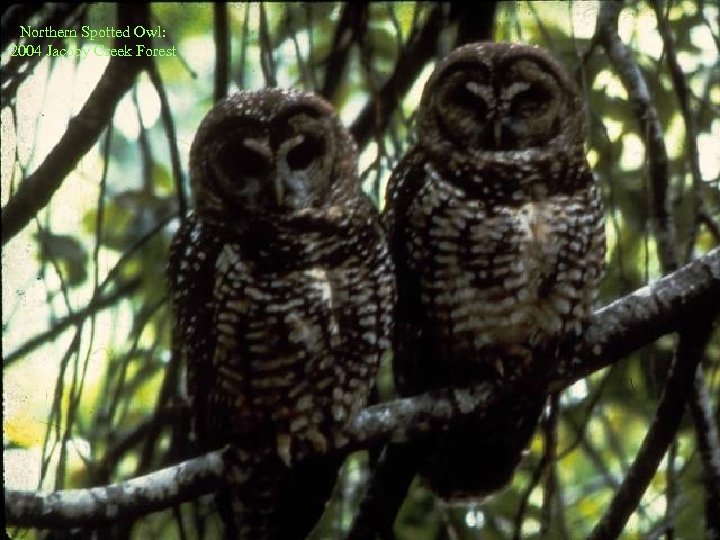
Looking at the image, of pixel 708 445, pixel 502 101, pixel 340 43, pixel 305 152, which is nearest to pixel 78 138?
pixel 305 152

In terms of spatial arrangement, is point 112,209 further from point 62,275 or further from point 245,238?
point 245,238

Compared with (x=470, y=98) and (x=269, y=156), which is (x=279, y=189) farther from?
(x=470, y=98)

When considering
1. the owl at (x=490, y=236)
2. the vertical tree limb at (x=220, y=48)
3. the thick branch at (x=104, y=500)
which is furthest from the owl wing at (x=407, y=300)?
the thick branch at (x=104, y=500)

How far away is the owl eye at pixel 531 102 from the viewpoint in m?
1.83

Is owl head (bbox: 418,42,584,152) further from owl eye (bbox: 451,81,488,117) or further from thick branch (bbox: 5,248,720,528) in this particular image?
thick branch (bbox: 5,248,720,528)

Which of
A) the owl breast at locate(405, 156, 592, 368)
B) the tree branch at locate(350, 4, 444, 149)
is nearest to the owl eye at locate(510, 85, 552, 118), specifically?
the owl breast at locate(405, 156, 592, 368)

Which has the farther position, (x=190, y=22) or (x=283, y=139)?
(x=190, y=22)

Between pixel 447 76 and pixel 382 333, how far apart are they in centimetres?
46

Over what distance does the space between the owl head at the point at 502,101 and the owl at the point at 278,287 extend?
8.3 inches

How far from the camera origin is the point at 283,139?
5.47ft

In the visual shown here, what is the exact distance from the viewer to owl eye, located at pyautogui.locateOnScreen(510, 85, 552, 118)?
1827 millimetres

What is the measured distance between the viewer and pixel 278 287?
165 centimetres

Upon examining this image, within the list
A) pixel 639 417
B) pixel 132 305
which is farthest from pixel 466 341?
pixel 132 305

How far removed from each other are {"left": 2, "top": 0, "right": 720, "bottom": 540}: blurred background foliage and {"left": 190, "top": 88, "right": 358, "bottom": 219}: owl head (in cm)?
18
